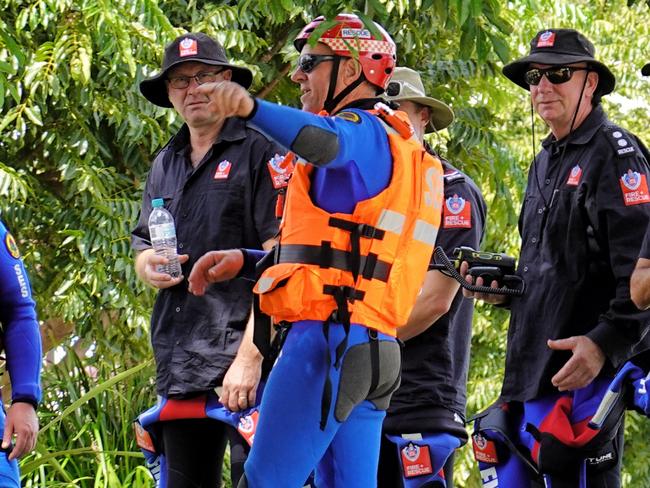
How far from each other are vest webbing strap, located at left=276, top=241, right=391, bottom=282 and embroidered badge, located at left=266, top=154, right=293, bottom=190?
936mm

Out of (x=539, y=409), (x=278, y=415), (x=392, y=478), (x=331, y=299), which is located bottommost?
(x=392, y=478)

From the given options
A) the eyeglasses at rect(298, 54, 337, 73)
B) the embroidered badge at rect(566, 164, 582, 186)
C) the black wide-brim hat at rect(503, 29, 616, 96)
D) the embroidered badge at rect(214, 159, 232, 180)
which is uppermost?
the eyeglasses at rect(298, 54, 337, 73)

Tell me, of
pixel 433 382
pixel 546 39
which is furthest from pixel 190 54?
pixel 433 382

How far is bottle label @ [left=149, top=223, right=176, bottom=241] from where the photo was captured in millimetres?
5891

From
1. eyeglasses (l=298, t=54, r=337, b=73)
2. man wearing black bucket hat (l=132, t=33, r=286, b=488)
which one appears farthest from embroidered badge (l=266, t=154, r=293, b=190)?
eyeglasses (l=298, t=54, r=337, b=73)

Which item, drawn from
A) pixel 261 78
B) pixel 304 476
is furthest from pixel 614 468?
pixel 261 78

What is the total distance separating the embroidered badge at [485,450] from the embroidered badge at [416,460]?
0.70ft

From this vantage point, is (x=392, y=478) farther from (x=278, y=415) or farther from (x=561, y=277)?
(x=278, y=415)

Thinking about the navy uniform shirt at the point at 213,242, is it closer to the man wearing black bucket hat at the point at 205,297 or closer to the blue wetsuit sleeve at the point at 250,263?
the man wearing black bucket hat at the point at 205,297

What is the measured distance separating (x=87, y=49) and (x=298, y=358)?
4144 mm

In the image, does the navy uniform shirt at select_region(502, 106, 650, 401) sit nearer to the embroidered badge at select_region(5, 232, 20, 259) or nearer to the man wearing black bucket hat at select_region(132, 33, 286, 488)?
the man wearing black bucket hat at select_region(132, 33, 286, 488)

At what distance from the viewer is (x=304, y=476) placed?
4.73 meters

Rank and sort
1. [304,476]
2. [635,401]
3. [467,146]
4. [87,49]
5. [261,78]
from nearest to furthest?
[304,476]
[635,401]
[87,49]
[261,78]
[467,146]

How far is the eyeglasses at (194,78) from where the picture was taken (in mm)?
6310
